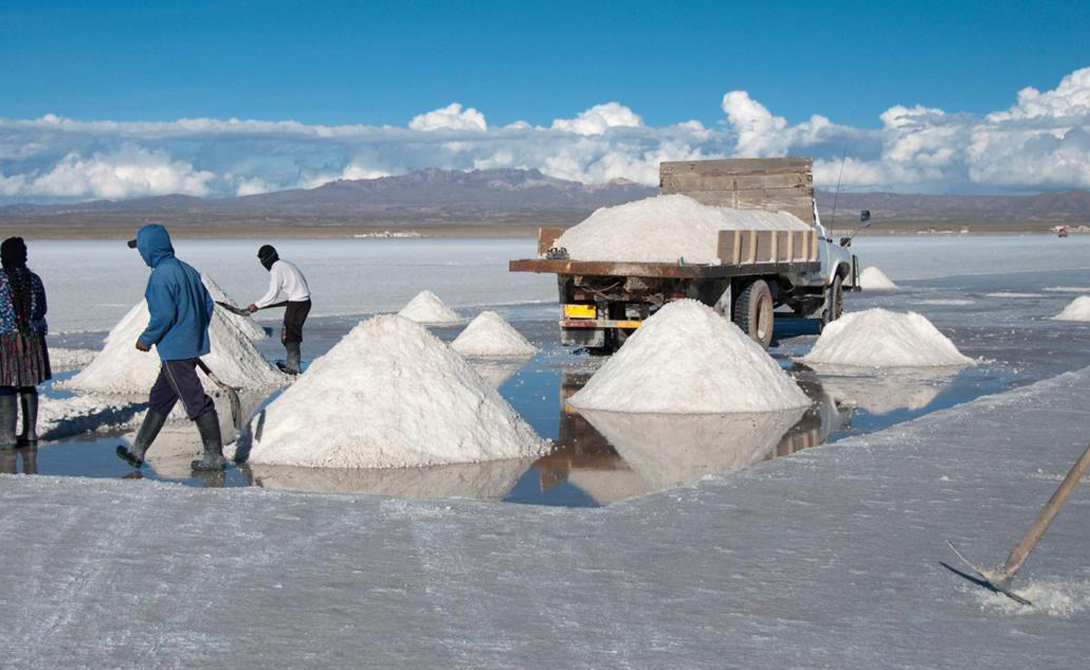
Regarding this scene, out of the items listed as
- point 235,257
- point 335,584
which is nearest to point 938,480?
point 335,584

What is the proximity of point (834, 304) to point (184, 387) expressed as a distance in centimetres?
1259

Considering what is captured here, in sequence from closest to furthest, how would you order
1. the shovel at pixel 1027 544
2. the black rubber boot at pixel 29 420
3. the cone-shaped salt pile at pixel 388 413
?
1. the shovel at pixel 1027 544
2. the cone-shaped salt pile at pixel 388 413
3. the black rubber boot at pixel 29 420

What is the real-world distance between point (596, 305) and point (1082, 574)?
361 inches

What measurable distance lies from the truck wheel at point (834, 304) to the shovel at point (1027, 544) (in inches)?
513

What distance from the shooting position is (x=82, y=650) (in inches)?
183

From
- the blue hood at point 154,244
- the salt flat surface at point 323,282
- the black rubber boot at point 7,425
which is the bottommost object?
the salt flat surface at point 323,282

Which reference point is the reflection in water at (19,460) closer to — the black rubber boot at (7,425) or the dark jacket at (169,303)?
the black rubber boot at (7,425)

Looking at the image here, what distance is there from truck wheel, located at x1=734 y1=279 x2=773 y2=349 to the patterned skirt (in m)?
8.30

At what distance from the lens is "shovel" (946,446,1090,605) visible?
4.99 meters

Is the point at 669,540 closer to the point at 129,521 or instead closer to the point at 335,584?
the point at 335,584

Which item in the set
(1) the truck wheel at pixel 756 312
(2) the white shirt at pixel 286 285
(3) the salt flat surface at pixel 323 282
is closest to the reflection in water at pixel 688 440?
(2) the white shirt at pixel 286 285

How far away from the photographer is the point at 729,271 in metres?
14.4

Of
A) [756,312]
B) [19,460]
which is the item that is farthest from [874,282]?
[19,460]

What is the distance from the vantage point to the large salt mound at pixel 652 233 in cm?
1460
